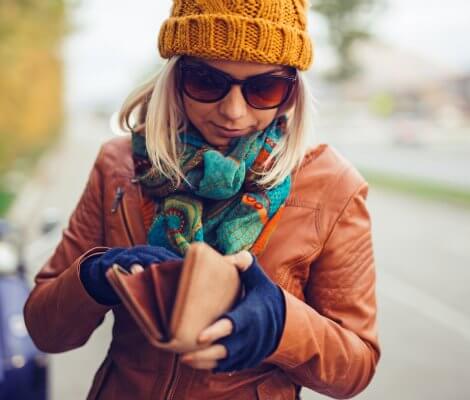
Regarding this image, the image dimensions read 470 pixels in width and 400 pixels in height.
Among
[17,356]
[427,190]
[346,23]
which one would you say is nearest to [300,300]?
[17,356]

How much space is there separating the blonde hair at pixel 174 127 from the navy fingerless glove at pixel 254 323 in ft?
1.17

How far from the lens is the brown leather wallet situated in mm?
986

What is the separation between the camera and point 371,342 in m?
1.38

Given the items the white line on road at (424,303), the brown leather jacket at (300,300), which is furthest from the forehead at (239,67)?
the white line on road at (424,303)

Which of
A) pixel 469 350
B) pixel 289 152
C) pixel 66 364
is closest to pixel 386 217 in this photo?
pixel 469 350

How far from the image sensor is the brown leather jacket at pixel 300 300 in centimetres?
131

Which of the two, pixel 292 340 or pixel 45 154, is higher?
pixel 292 340

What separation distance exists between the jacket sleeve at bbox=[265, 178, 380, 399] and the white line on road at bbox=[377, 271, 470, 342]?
3.67 m

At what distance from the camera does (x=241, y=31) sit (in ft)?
4.18

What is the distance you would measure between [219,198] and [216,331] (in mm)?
437

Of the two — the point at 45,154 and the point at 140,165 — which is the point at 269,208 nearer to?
the point at 140,165

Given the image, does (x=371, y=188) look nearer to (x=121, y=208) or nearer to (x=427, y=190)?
(x=427, y=190)

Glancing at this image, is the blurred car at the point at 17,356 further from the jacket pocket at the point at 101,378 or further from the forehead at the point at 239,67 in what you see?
the forehead at the point at 239,67

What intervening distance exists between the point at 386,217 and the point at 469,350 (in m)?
5.34
